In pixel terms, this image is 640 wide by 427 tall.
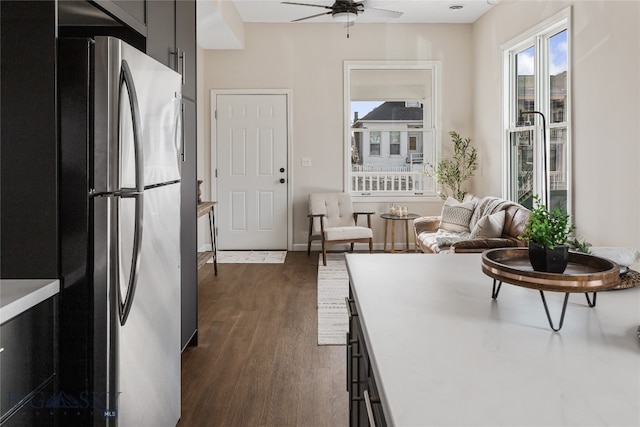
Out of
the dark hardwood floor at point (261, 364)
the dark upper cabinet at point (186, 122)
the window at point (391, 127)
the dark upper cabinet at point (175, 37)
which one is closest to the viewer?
the dark hardwood floor at point (261, 364)

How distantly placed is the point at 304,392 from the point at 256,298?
6.67 feet

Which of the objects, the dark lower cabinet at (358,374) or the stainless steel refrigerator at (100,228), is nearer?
the dark lower cabinet at (358,374)

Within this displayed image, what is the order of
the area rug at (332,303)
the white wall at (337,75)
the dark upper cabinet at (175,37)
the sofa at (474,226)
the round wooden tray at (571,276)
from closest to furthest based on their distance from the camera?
the round wooden tray at (571,276), the dark upper cabinet at (175,37), the area rug at (332,303), the sofa at (474,226), the white wall at (337,75)

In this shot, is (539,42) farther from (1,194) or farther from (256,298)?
(1,194)

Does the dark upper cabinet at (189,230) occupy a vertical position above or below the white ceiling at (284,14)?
below

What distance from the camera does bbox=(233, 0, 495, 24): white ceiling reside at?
6.02 meters

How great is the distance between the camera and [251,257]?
264 inches

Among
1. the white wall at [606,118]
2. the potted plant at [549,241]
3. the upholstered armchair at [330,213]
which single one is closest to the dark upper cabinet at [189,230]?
the potted plant at [549,241]

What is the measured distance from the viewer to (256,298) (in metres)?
4.73

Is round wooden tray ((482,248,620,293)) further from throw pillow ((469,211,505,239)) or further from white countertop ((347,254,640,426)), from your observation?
throw pillow ((469,211,505,239))

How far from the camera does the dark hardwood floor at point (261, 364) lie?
2.53 metres

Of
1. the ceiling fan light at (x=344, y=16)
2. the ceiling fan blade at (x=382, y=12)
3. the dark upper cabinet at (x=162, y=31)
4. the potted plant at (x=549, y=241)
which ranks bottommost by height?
the potted plant at (x=549, y=241)

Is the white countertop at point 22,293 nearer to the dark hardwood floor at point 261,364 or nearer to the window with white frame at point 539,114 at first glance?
the dark hardwood floor at point 261,364

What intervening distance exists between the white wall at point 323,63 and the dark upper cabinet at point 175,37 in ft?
11.6
